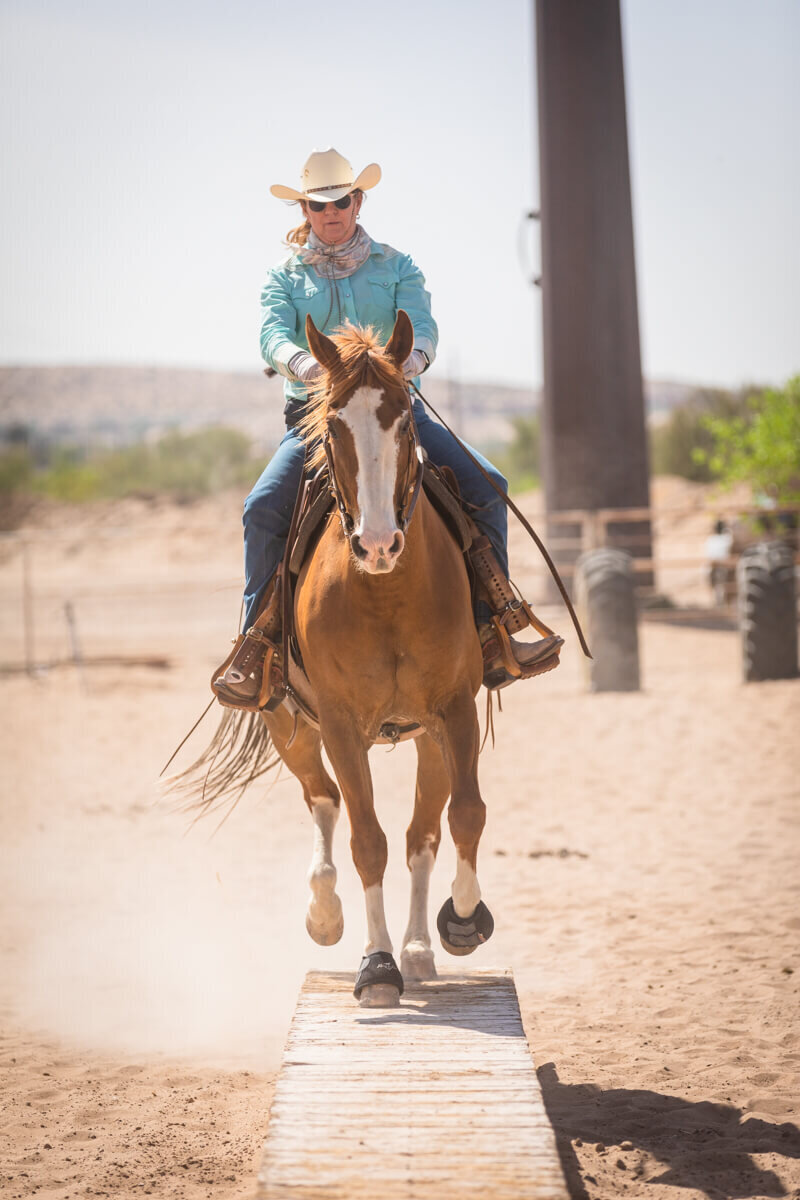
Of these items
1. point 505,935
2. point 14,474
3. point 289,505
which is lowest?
point 505,935

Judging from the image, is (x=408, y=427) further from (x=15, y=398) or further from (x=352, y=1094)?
(x=15, y=398)

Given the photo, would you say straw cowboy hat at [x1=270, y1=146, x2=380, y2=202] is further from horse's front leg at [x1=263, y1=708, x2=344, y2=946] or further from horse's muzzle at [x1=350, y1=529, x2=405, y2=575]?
horse's front leg at [x1=263, y1=708, x2=344, y2=946]

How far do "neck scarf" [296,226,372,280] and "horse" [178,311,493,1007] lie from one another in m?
0.69

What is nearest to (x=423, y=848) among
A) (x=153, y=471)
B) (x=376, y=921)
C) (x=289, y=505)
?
(x=376, y=921)

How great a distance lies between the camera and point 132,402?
99.8 metres

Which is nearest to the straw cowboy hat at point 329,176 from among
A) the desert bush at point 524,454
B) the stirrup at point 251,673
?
the stirrup at point 251,673

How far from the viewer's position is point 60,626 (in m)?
24.1

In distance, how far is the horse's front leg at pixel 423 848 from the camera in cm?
480

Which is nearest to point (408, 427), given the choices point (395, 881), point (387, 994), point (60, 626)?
point (387, 994)

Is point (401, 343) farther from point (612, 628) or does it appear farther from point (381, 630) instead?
point (612, 628)

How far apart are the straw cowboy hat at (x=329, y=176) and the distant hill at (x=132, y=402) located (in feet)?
275

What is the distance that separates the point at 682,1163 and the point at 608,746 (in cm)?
773

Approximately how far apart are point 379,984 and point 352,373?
225 cm

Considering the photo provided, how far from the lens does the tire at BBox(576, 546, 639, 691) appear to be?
1373 centimetres
